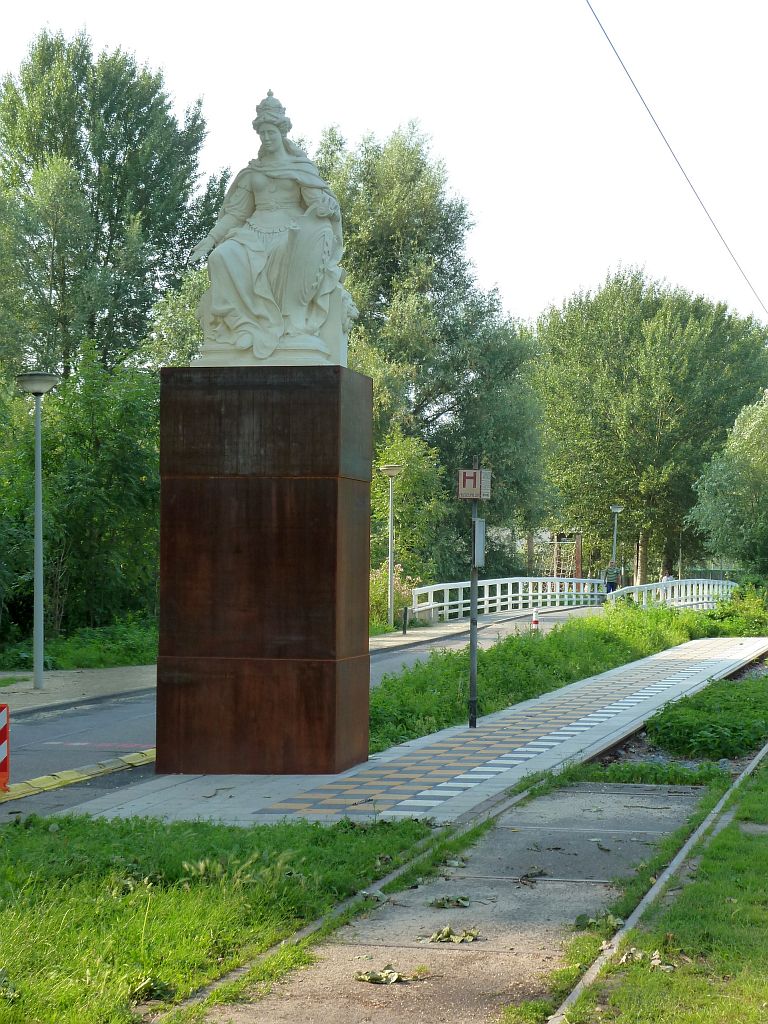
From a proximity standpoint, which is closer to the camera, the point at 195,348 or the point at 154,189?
the point at 195,348

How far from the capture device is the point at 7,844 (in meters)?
8.20

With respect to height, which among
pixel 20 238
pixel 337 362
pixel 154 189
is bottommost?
pixel 337 362

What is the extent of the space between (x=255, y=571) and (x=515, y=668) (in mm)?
9791

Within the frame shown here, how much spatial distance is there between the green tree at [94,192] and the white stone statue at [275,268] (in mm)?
31941

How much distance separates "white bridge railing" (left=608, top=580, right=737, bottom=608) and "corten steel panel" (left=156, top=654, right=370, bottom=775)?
27.9 m

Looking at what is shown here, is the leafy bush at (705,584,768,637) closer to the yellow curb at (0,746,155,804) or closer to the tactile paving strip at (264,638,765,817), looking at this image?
the tactile paving strip at (264,638,765,817)

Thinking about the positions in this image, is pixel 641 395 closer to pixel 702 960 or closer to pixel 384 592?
pixel 384 592

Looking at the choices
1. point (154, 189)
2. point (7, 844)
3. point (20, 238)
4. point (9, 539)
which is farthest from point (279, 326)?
point (154, 189)

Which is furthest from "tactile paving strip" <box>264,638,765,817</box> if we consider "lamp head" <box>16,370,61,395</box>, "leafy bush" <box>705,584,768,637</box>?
"leafy bush" <box>705,584,768,637</box>

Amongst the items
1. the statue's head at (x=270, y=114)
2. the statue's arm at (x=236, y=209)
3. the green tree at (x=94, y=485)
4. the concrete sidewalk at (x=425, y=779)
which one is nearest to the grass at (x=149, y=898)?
the concrete sidewalk at (x=425, y=779)

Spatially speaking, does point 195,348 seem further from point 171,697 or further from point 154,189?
point 171,697

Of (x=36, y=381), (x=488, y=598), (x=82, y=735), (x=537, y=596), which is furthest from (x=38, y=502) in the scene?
(x=537, y=596)

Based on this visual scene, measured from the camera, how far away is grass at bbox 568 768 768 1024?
16.4ft

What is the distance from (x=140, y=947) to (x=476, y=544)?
9795mm
